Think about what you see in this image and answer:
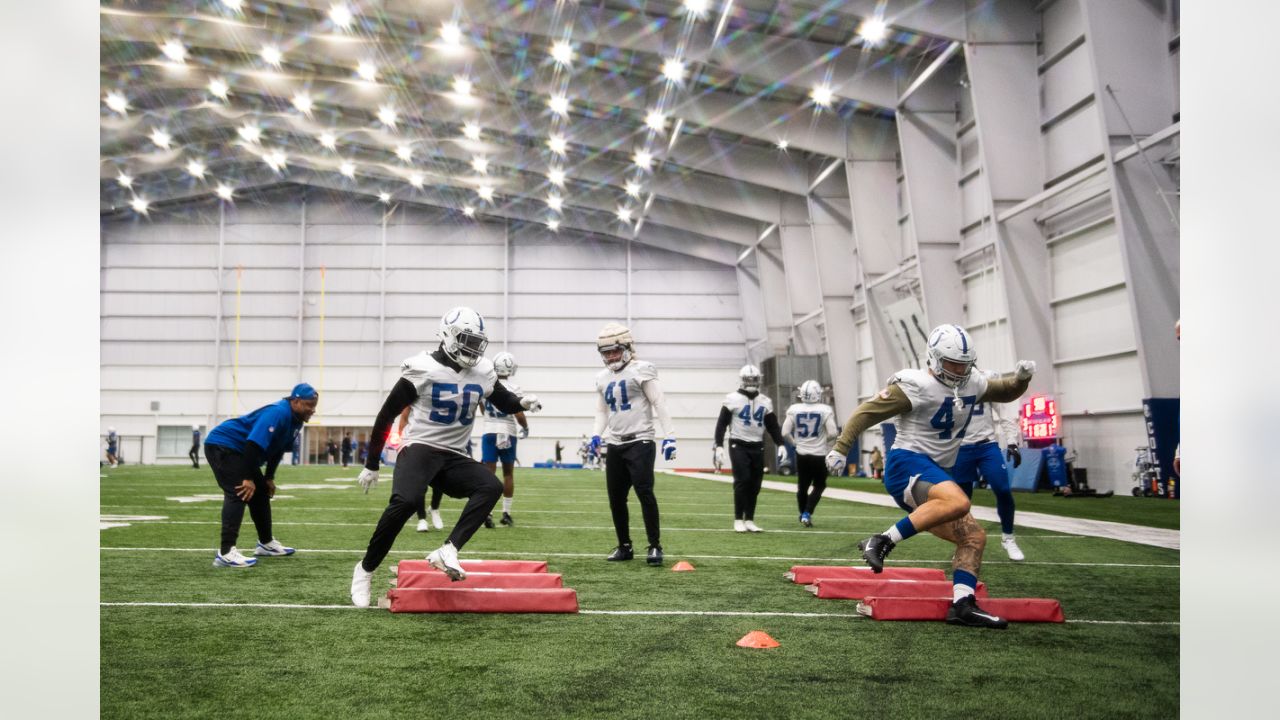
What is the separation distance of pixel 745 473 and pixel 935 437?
5.41m

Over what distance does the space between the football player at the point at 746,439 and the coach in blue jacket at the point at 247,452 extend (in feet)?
17.1

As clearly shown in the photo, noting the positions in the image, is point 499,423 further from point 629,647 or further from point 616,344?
point 629,647

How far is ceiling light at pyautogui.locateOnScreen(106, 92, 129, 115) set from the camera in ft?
121

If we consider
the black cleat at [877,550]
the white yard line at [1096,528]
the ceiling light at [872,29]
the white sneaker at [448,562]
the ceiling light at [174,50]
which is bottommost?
the white yard line at [1096,528]

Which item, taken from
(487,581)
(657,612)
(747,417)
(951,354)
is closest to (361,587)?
(487,581)

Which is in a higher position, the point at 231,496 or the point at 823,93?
the point at 823,93

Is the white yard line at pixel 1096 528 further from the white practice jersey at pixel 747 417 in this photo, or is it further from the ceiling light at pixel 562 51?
the ceiling light at pixel 562 51

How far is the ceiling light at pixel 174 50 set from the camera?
3281 cm

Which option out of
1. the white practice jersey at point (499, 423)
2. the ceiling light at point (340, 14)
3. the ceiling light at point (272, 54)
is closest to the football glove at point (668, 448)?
the white practice jersey at point (499, 423)

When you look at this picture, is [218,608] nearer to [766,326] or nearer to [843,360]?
[843,360]

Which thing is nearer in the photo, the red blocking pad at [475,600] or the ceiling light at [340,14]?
the red blocking pad at [475,600]

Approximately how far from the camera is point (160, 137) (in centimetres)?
4172

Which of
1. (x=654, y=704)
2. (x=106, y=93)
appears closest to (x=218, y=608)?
(x=654, y=704)
